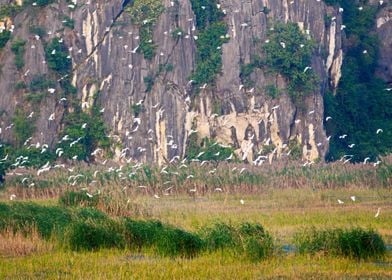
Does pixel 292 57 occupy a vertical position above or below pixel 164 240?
above

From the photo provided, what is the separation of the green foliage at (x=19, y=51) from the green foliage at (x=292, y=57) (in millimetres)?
12203

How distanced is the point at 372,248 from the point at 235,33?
40240 mm

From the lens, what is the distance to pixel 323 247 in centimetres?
2789

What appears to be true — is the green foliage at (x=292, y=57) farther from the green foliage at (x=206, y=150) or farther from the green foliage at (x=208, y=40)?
the green foliage at (x=206, y=150)

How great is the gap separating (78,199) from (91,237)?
8.34 metres

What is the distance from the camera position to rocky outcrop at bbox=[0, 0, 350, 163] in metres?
63.6

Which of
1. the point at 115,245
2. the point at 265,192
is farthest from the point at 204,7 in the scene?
the point at 115,245

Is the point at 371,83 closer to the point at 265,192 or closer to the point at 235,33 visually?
the point at 235,33

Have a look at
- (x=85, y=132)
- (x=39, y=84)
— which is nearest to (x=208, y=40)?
(x=85, y=132)

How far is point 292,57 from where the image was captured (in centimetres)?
6706

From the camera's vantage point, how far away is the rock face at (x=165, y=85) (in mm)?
63562

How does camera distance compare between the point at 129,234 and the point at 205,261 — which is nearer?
the point at 205,261

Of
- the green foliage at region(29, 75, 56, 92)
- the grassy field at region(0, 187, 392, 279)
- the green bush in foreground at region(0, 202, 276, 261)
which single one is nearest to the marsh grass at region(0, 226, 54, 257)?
the grassy field at region(0, 187, 392, 279)

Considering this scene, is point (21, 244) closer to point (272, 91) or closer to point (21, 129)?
point (21, 129)
